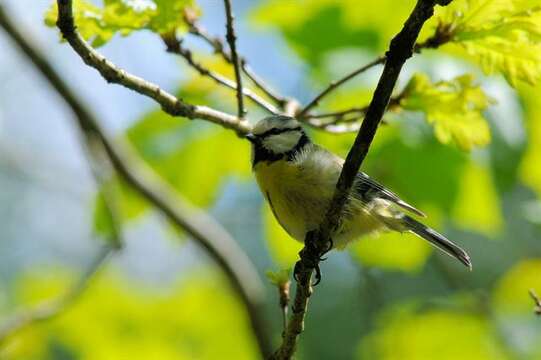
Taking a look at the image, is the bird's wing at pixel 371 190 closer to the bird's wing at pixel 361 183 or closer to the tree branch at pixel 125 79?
the bird's wing at pixel 361 183

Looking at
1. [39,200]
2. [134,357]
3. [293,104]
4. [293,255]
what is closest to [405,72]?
[293,104]

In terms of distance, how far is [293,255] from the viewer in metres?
3.62

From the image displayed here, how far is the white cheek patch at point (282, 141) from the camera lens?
10.8 feet

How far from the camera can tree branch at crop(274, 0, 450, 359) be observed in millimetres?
1751

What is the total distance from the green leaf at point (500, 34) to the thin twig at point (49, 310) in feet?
7.25

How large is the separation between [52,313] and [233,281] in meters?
0.89

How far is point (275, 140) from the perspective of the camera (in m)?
3.34

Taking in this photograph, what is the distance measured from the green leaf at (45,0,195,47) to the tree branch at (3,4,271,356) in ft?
4.94

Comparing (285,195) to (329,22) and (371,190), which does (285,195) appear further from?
(329,22)

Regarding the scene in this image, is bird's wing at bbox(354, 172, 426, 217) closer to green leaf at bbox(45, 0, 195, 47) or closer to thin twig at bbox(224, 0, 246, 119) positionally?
thin twig at bbox(224, 0, 246, 119)

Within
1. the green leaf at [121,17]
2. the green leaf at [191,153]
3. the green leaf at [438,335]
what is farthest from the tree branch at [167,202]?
the green leaf at [121,17]

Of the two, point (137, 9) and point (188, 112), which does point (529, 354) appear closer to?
point (188, 112)

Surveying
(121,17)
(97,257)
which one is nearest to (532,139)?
(121,17)

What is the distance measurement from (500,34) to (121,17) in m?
1.11
